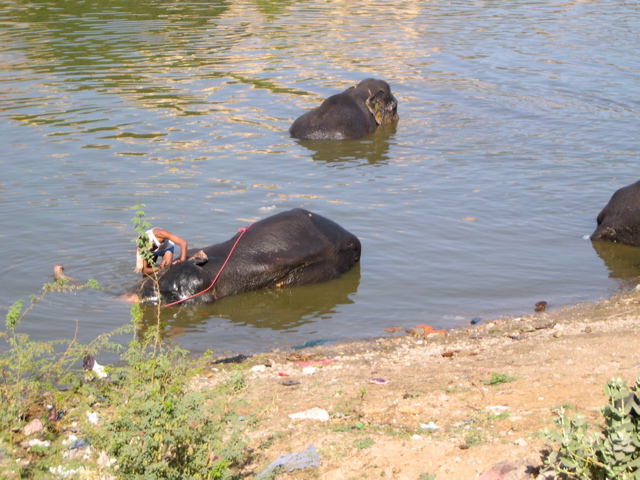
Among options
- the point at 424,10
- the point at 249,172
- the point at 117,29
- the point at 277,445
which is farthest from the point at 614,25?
the point at 277,445

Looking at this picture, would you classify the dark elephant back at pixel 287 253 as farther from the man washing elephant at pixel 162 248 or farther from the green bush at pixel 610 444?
the green bush at pixel 610 444

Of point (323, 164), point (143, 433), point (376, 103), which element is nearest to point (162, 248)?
point (323, 164)

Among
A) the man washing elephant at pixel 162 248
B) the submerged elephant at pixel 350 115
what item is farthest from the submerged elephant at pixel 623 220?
the submerged elephant at pixel 350 115

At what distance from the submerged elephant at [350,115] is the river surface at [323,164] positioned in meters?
0.32

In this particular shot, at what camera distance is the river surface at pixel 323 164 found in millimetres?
8320

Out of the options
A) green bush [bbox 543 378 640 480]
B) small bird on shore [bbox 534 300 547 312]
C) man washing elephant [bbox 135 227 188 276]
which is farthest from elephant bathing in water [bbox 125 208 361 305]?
green bush [bbox 543 378 640 480]

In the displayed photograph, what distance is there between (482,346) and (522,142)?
713cm

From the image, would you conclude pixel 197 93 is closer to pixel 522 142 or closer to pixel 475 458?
pixel 522 142

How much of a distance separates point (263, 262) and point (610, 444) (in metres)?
5.25

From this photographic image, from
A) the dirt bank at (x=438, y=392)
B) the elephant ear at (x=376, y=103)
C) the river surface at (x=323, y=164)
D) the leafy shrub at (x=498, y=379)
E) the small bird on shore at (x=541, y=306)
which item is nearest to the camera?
the dirt bank at (x=438, y=392)

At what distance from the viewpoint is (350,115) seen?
14.2 metres

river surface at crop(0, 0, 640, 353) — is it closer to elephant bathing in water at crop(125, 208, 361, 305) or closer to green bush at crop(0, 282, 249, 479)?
elephant bathing in water at crop(125, 208, 361, 305)

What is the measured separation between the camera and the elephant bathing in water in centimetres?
821

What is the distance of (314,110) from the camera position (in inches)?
564
